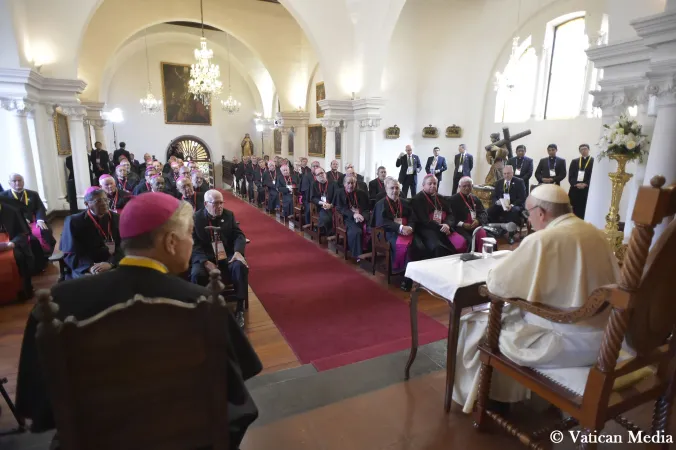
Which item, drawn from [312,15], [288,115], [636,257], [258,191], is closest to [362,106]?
[312,15]

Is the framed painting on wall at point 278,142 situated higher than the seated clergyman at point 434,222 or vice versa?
the framed painting on wall at point 278,142

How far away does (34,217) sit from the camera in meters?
5.96

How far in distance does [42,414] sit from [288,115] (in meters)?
14.9

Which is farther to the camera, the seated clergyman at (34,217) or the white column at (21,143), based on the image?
the white column at (21,143)

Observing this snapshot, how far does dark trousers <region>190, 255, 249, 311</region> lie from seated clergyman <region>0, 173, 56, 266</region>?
3.08 m

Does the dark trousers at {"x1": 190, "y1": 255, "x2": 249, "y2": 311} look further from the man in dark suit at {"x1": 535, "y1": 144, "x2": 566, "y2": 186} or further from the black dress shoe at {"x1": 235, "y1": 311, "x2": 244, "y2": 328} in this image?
the man in dark suit at {"x1": 535, "y1": 144, "x2": 566, "y2": 186}

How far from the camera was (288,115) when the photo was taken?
15.4 metres

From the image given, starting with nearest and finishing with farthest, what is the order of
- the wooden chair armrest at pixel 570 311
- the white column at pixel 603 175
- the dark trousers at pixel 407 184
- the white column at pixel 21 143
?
the wooden chair armrest at pixel 570 311 < the white column at pixel 603 175 < the white column at pixel 21 143 < the dark trousers at pixel 407 184

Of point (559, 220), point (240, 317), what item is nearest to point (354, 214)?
point (240, 317)

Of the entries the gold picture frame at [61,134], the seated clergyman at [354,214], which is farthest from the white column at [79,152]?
the seated clergyman at [354,214]

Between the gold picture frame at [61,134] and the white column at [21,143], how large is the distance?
5.06ft

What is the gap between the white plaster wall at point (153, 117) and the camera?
17766 millimetres

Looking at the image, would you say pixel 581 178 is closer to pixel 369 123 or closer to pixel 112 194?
pixel 369 123

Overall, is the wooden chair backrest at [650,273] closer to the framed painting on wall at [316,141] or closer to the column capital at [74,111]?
the column capital at [74,111]
